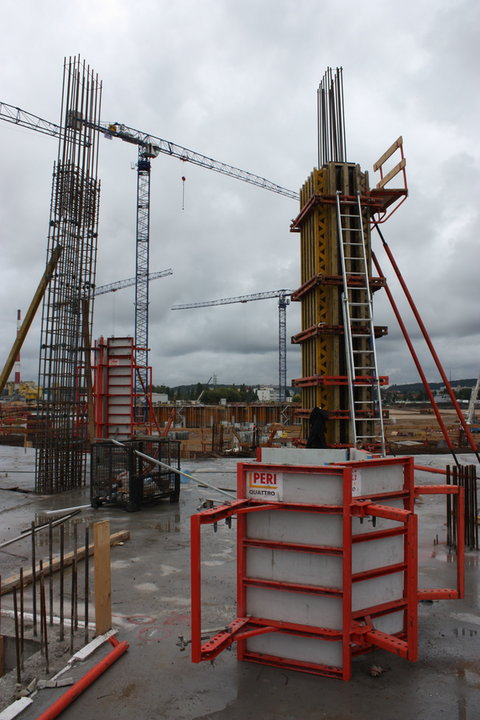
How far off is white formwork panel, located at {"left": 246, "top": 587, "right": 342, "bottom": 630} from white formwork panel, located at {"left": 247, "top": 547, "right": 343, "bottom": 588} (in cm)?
13

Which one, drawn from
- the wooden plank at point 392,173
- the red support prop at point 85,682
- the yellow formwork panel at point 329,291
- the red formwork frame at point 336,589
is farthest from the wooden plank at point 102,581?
the wooden plank at point 392,173

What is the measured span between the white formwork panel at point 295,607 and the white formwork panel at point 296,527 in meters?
0.50

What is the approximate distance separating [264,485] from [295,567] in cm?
→ 83

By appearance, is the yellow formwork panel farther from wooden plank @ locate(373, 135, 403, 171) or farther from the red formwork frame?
the red formwork frame

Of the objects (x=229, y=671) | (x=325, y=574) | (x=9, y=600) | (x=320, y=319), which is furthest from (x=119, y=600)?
(x=320, y=319)

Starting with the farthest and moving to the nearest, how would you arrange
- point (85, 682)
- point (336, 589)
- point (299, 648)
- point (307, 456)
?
point (307, 456) → point (299, 648) → point (336, 589) → point (85, 682)

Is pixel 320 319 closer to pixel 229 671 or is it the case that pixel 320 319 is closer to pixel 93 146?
pixel 229 671

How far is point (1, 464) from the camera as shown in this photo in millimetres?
20016

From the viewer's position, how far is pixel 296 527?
4.69 m

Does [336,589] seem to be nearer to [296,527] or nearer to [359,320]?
[296,527]

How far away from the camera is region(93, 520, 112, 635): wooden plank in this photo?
16.9ft

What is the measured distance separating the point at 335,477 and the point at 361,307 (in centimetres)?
614

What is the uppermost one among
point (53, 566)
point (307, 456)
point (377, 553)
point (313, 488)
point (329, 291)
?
point (329, 291)

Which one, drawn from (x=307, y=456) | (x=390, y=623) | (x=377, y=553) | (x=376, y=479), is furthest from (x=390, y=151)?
(x=390, y=623)
